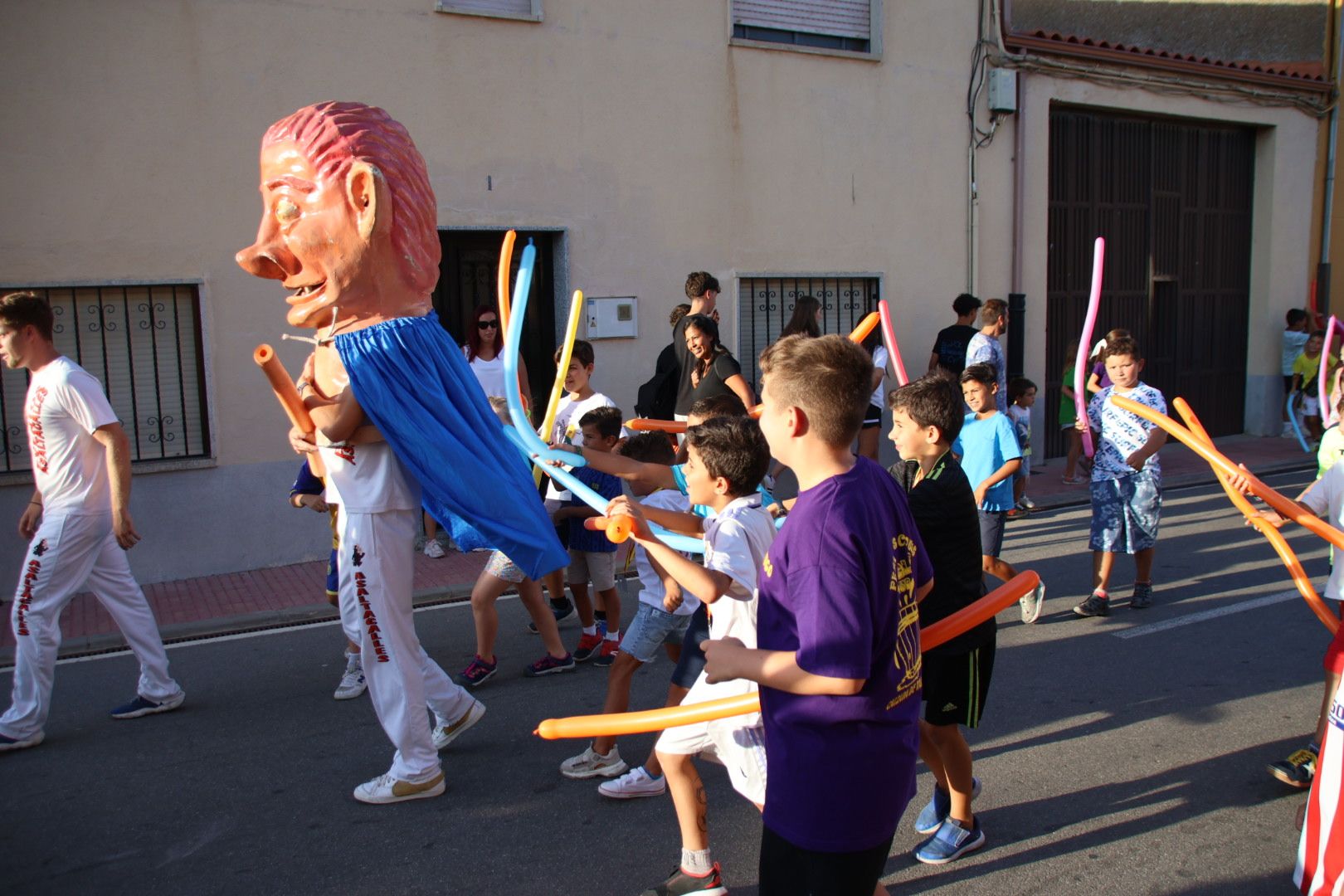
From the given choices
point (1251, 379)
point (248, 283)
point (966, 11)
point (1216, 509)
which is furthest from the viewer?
point (1251, 379)

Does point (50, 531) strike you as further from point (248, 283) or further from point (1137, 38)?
point (1137, 38)

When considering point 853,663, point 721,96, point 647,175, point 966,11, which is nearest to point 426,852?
point 853,663

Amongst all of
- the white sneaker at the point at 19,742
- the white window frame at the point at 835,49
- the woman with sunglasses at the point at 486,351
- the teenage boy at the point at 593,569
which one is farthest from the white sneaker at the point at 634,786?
the white window frame at the point at 835,49

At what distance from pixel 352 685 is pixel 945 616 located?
10.2ft

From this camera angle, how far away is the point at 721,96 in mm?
10367

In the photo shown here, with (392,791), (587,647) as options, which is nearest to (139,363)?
(587,647)

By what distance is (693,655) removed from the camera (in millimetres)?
3812

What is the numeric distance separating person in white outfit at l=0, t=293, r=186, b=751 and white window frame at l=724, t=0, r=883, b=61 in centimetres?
719

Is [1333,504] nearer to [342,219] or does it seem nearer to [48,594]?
[342,219]

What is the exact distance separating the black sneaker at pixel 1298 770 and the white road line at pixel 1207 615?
1941 mm

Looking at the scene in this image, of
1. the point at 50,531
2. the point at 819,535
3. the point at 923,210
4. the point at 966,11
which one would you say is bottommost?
the point at 50,531


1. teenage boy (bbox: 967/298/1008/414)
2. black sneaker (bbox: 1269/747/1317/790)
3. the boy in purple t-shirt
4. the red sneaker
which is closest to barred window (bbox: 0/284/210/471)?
the red sneaker

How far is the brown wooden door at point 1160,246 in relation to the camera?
13086mm

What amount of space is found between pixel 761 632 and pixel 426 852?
6.72ft
